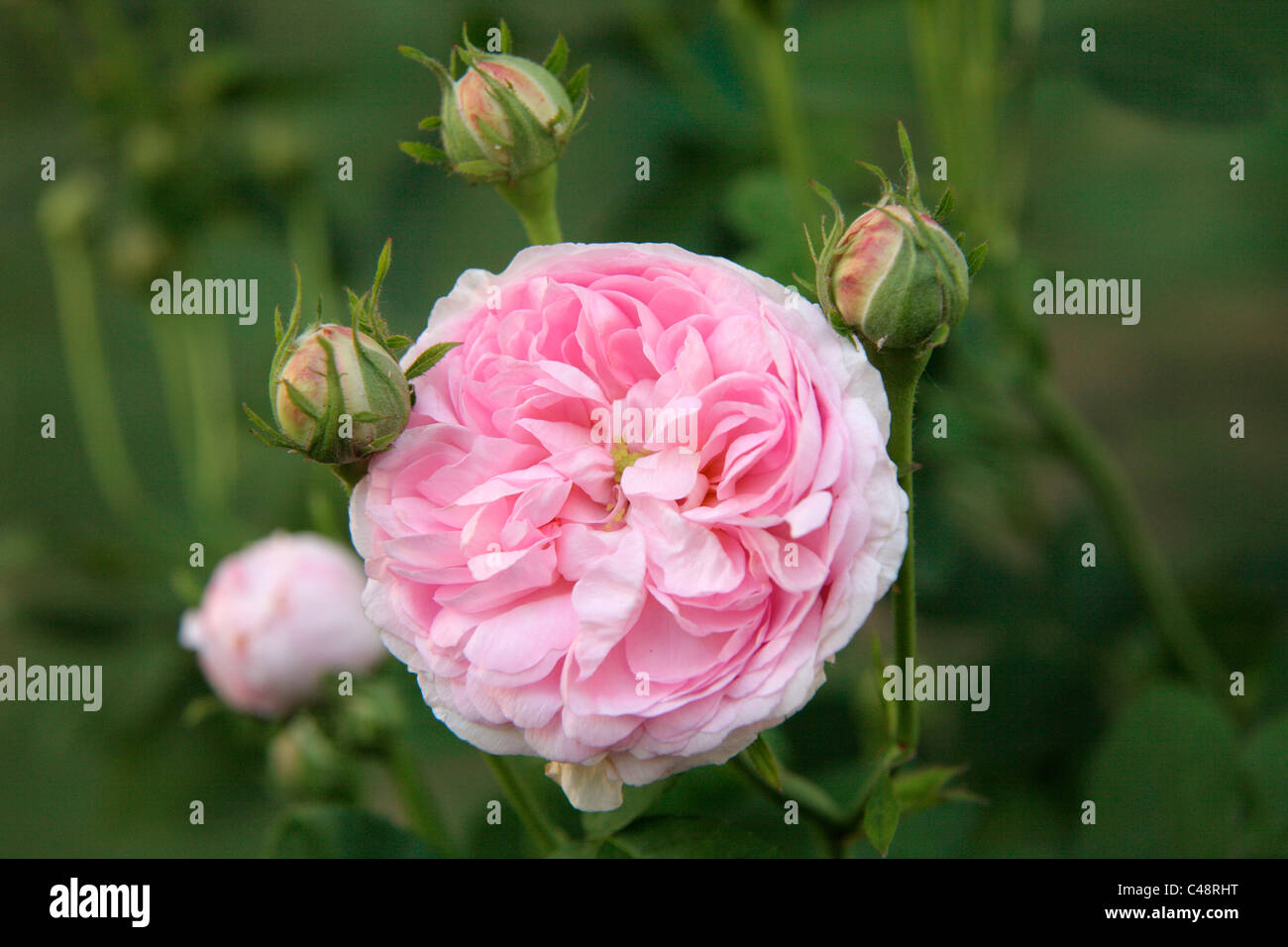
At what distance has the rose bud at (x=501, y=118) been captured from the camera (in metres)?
0.45

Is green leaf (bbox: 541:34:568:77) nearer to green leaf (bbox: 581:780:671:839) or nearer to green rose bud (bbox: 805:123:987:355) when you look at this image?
green rose bud (bbox: 805:123:987:355)

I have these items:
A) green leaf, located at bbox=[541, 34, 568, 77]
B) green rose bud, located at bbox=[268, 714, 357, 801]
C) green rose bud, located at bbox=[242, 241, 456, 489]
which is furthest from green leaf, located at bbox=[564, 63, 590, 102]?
green rose bud, located at bbox=[268, 714, 357, 801]

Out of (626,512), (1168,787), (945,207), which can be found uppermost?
(945,207)

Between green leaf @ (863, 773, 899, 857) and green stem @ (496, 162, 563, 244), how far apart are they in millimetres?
258

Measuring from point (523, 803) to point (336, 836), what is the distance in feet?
0.35

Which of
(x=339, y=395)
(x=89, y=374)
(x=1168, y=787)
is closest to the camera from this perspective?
(x=339, y=395)

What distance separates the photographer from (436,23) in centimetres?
87

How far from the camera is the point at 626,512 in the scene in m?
0.42

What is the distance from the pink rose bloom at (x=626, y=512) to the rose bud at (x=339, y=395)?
0.01 meters

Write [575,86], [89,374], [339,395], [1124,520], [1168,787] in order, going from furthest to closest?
[89,374], [1124,520], [1168,787], [575,86], [339,395]

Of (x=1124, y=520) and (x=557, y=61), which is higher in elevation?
(x=557, y=61)

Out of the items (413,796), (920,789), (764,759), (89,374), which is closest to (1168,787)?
(920,789)

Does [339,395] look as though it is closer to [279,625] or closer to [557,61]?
[557,61]
